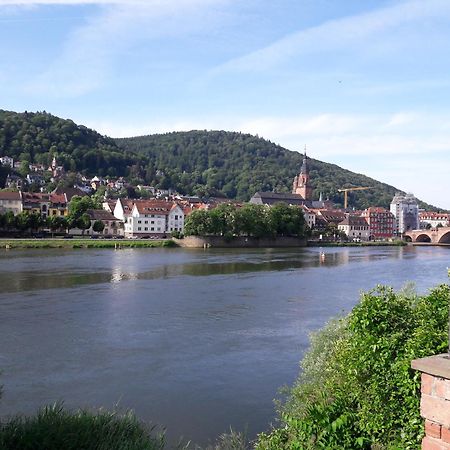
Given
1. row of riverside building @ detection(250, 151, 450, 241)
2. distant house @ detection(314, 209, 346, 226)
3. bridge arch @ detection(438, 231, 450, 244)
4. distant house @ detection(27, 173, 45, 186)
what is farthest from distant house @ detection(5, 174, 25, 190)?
bridge arch @ detection(438, 231, 450, 244)

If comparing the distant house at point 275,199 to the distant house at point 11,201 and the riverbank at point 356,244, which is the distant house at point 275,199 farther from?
the distant house at point 11,201

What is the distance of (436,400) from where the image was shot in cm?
437

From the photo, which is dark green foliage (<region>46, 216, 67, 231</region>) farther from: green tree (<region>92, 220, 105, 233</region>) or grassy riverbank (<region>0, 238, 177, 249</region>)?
grassy riverbank (<region>0, 238, 177, 249</region>)

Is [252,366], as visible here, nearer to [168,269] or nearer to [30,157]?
[168,269]

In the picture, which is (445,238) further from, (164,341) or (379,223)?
(164,341)

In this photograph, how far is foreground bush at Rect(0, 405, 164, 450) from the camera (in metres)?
7.62

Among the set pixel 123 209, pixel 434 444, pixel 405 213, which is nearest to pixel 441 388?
pixel 434 444

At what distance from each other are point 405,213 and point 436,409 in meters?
157

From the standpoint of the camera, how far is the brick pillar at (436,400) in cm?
430

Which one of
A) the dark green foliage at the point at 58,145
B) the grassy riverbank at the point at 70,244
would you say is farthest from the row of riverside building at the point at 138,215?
the dark green foliage at the point at 58,145

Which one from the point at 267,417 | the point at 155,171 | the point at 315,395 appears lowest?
the point at 267,417

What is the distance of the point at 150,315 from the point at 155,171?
6167 inches

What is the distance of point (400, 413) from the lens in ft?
22.9

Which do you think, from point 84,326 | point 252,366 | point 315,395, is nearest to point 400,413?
point 315,395
